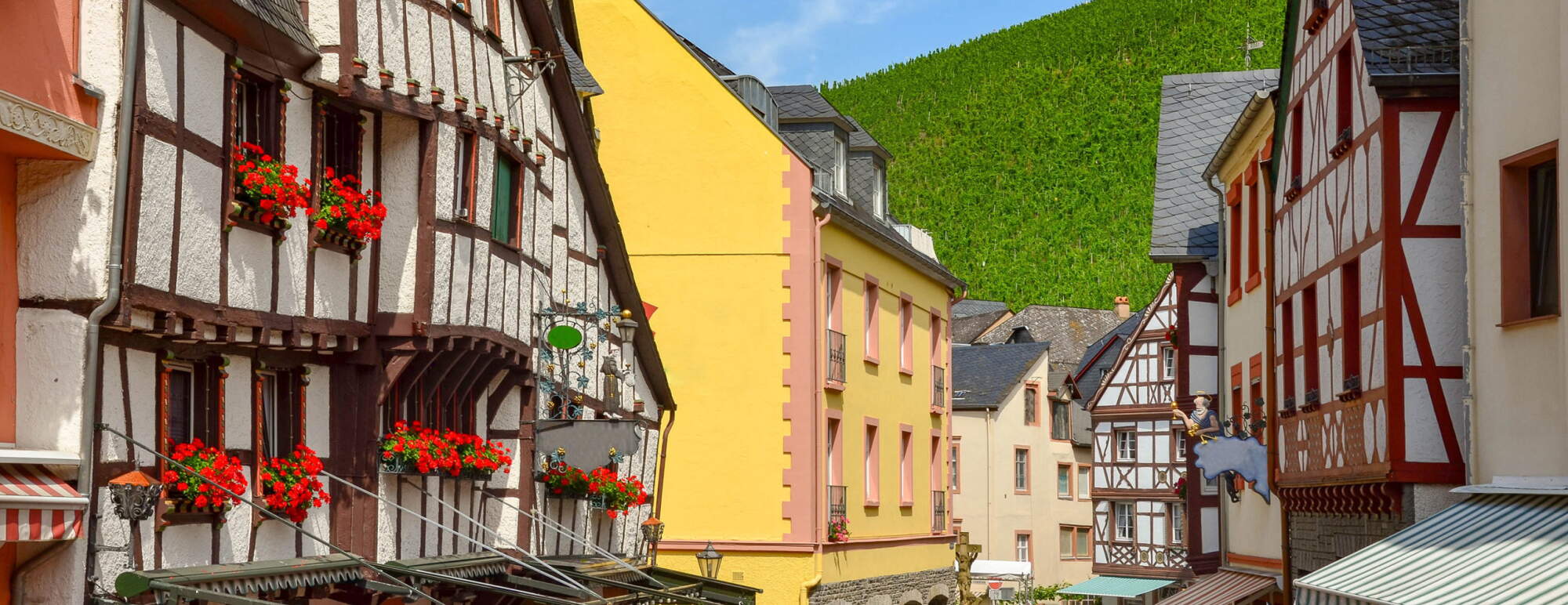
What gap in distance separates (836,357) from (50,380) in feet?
57.3

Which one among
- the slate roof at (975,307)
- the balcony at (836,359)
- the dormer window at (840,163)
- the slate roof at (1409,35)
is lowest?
the balcony at (836,359)

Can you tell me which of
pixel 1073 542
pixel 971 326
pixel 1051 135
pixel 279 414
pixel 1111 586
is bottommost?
pixel 1111 586

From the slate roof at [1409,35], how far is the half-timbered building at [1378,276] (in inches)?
0.5

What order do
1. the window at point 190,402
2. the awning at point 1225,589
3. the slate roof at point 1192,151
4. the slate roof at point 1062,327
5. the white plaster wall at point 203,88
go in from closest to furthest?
the white plaster wall at point 203,88, the window at point 190,402, the awning at point 1225,589, the slate roof at point 1192,151, the slate roof at point 1062,327

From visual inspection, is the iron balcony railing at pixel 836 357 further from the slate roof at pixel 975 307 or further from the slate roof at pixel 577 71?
the slate roof at pixel 975 307

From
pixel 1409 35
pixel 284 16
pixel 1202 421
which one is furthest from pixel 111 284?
pixel 1202 421

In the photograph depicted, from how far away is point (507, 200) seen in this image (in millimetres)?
16844

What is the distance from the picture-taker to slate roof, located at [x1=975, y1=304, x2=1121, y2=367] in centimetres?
7881

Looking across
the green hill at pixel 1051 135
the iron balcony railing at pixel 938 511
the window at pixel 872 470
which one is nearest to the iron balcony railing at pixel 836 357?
the window at pixel 872 470

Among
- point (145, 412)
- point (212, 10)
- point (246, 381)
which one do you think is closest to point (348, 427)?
point (246, 381)

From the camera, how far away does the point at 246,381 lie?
492 inches

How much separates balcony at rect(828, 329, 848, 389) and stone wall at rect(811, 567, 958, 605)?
2964 millimetres

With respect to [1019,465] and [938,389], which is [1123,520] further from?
[938,389]

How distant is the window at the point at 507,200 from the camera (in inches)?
654
